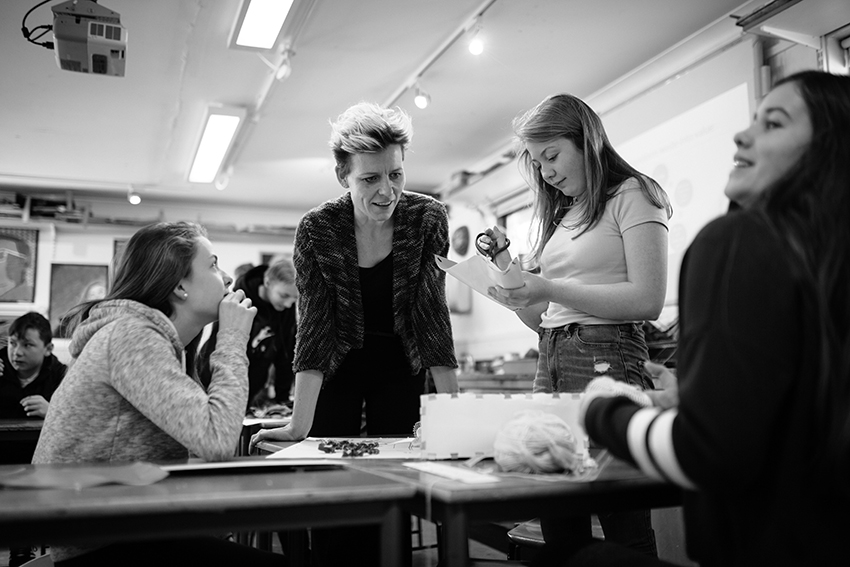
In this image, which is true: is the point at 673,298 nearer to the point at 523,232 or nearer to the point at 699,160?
the point at 699,160

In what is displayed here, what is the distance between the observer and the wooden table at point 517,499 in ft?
3.14

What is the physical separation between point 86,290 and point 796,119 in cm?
769

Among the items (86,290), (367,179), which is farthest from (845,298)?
(86,290)

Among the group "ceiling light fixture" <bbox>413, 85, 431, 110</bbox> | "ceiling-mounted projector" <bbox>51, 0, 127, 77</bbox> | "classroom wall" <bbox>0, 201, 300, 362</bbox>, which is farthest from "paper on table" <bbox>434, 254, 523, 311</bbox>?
"classroom wall" <bbox>0, 201, 300, 362</bbox>

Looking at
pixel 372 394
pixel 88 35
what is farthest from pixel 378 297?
pixel 88 35

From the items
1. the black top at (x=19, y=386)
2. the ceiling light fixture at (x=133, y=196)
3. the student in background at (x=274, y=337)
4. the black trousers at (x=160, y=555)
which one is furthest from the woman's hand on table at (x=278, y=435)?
the ceiling light fixture at (x=133, y=196)

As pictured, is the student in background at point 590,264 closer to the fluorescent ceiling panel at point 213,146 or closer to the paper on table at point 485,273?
the paper on table at point 485,273

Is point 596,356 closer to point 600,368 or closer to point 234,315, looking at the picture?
point 600,368

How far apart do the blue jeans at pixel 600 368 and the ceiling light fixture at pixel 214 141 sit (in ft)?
13.3

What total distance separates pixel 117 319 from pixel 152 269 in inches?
7.6

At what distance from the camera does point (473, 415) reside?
4.31 ft

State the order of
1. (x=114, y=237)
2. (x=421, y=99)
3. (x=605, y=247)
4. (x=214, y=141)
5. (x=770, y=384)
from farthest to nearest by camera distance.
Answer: (x=114, y=237), (x=214, y=141), (x=421, y=99), (x=605, y=247), (x=770, y=384)

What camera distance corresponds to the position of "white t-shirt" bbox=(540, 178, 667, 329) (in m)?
1.74

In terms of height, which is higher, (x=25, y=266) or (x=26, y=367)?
(x=25, y=266)
